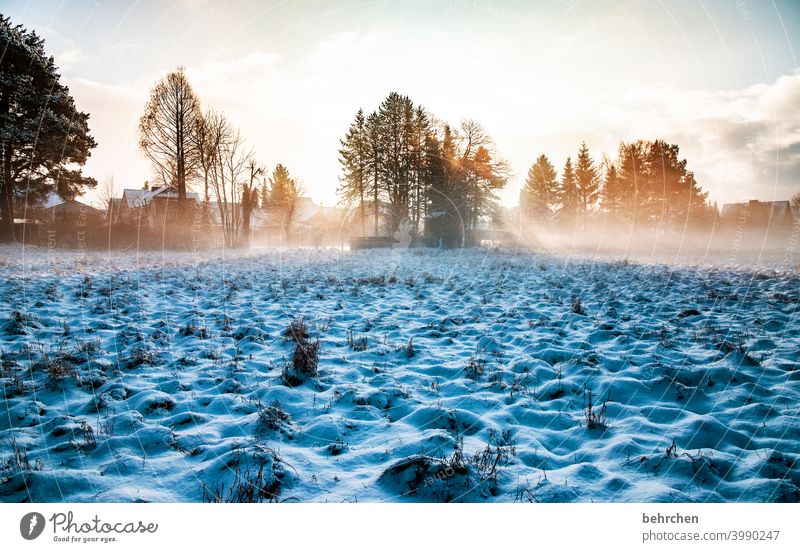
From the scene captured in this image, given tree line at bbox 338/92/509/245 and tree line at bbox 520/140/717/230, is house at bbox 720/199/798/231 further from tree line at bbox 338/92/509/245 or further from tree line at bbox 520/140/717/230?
tree line at bbox 338/92/509/245

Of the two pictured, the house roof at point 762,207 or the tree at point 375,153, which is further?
the house roof at point 762,207

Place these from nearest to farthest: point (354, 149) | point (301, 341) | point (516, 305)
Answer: point (301, 341) → point (516, 305) → point (354, 149)

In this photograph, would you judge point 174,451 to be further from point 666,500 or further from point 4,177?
point 4,177

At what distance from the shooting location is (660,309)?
8.46 meters

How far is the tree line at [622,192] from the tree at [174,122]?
46.3m

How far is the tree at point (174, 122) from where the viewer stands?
3030 centimetres

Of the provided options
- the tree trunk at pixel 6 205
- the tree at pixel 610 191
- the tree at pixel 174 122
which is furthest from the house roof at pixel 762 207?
the tree trunk at pixel 6 205

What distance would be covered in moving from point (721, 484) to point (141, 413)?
5.44 m

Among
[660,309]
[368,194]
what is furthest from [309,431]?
[368,194]

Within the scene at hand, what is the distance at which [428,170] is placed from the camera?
40.5 meters

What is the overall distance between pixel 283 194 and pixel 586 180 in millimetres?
50259

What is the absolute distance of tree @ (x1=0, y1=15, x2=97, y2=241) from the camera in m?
23.5

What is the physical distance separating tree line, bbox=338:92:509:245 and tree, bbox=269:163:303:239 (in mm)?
24635

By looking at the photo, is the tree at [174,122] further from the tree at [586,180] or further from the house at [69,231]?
the tree at [586,180]
